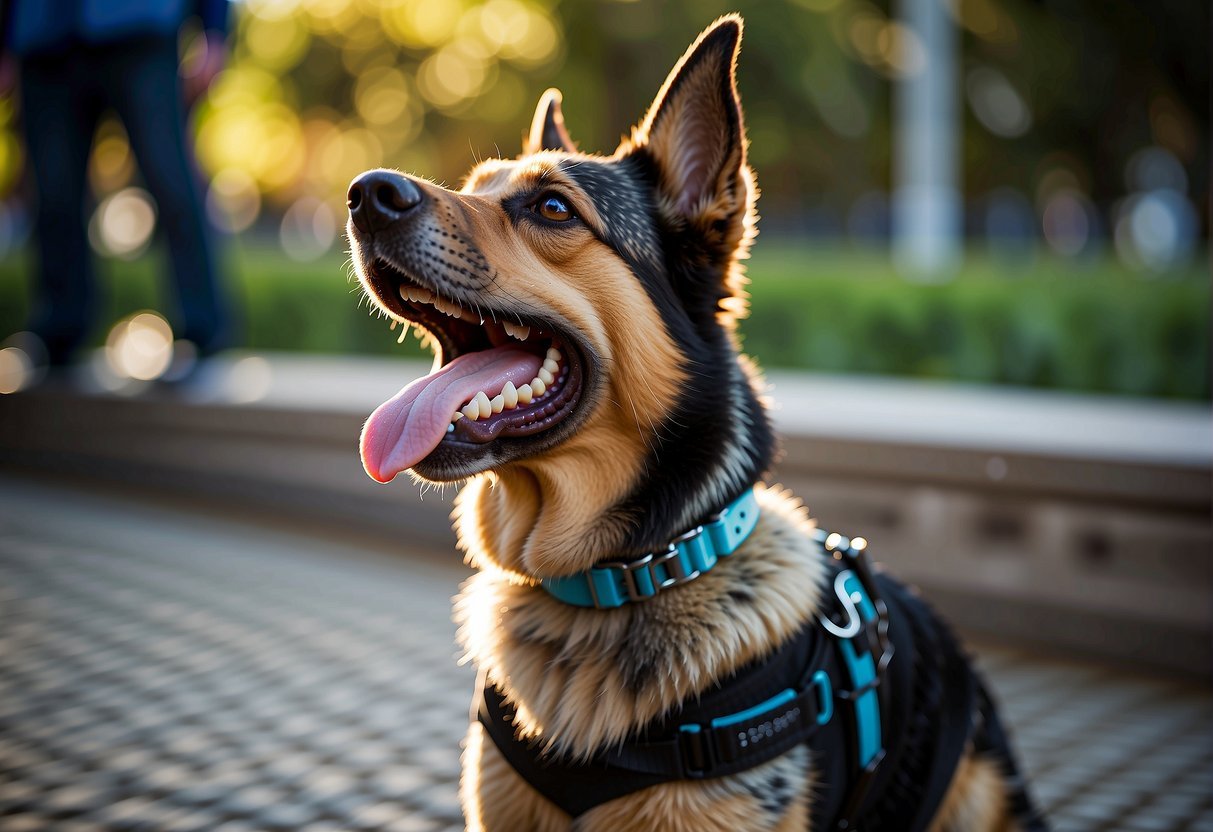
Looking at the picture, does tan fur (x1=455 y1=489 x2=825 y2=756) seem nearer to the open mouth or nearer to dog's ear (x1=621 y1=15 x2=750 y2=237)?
the open mouth

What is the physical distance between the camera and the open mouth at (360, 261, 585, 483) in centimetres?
228

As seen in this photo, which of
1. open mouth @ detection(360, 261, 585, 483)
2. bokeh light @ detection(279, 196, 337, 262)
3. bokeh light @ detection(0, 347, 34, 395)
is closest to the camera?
open mouth @ detection(360, 261, 585, 483)

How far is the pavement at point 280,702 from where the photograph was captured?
3318mm

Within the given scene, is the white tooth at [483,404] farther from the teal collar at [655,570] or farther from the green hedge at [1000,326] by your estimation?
the green hedge at [1000,326]

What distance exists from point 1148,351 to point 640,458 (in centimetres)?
561

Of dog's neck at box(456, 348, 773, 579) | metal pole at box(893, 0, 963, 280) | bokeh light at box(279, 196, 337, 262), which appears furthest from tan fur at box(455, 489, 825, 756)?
bokeh light at box(279, 196, 337, 262)

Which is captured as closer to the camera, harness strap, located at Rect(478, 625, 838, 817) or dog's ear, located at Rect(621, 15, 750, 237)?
harness strap, located at Rect(478, 625, 838, 817)

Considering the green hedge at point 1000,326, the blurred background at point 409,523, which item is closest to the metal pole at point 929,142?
the blurred background at point 409,523

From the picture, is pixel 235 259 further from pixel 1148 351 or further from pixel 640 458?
pixel 640 458

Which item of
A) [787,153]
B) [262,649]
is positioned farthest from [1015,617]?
[787,153]

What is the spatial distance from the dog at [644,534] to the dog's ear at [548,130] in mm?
339

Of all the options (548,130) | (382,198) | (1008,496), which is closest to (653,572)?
(382,198)

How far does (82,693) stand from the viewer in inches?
160

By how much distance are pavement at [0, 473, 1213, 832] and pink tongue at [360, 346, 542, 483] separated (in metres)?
1.40
